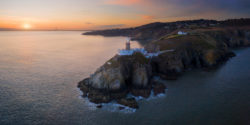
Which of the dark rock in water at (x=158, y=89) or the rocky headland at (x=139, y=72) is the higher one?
the rocky headland at (x=139, y=72)

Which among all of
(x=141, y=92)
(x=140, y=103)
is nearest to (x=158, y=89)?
(x=141, y=92)

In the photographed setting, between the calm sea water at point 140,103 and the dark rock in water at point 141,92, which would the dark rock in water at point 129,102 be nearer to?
the calm sea water at point 140,103

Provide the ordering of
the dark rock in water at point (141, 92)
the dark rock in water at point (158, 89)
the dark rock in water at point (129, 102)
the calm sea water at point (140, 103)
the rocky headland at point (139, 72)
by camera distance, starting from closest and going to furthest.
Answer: the calm sea water at point (140, 103) < the dark rock in water at point (129, 102) < the dark rock in water at point (141, 92) < the rocky headland at point (139, 72) < the dark rock in water at point (158, 89)

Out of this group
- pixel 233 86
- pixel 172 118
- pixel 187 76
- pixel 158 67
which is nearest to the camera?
pixel 172 118

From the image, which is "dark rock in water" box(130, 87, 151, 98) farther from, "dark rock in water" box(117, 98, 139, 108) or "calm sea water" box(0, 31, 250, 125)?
"dark rock in water" box(117, 98, 139, 108)

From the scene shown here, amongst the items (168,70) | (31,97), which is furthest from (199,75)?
(31,97)

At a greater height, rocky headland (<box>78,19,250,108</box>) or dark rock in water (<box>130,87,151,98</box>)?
rocky headland (<box>78,19,250,108</box>)

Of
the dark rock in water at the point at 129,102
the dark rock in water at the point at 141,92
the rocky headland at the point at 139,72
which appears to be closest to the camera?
the dark rock in water at the point at 129,102

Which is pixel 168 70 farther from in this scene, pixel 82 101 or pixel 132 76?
pixel 82 101

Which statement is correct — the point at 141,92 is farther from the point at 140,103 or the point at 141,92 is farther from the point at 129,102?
the point at 129,102

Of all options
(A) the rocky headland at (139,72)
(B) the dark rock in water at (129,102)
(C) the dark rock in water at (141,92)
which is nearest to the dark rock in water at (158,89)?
(A) the rocky headland at (139,72)

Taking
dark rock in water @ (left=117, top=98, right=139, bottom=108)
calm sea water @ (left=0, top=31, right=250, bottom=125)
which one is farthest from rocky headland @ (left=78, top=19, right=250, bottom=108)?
calm sea water @ (left=0, top=31, right=250, bottom=125)
